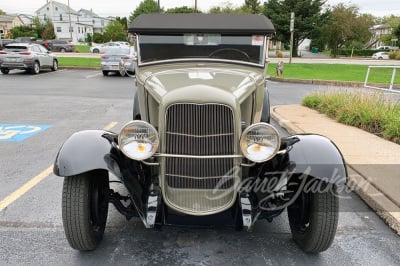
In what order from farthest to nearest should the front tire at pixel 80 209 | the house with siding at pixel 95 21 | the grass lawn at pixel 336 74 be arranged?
the house with siding at pixel 95 21 < the grass lawn at pixel 336 74 < the front tire at pixel 80 209

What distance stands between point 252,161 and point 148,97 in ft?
3.61

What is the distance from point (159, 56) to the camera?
12.1 ft

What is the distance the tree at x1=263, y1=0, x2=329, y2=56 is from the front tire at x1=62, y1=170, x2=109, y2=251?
1460 inches

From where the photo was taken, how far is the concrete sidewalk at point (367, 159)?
11.9 feet

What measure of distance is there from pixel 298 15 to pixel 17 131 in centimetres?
3653

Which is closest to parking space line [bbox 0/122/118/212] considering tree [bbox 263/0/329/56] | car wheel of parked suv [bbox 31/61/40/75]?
car wheel of parked suv [bbox 31/61/40/75]

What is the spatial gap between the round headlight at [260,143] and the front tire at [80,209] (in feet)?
4.00

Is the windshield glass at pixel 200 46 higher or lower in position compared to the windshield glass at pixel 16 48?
higher

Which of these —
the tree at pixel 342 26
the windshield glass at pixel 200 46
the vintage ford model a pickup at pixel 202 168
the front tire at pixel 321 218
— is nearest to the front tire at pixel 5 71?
the windshield glass at pixel 200 46

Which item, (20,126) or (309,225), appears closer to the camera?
(309,225)

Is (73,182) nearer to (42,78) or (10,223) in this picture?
(10,223)

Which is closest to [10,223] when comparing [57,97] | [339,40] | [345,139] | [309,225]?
[309,225]

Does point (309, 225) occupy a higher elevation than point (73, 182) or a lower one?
lower

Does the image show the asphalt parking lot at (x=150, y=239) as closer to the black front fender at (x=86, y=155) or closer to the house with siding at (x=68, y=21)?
the black front fender at (x=86, y=155)
